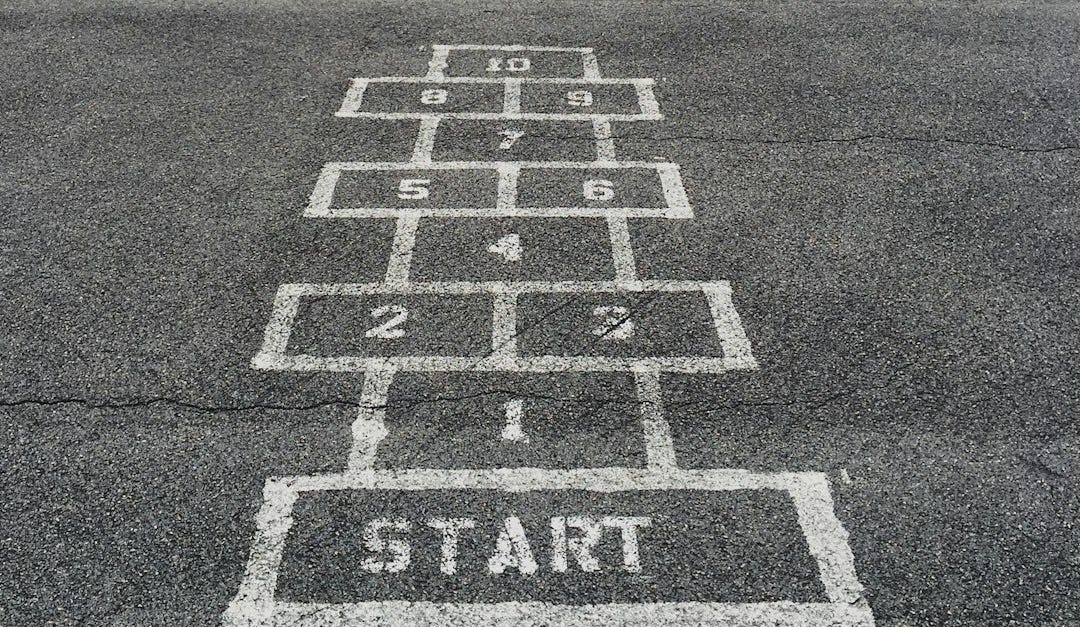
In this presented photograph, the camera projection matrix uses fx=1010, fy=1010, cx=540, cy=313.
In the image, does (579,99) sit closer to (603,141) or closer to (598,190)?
(603,141)

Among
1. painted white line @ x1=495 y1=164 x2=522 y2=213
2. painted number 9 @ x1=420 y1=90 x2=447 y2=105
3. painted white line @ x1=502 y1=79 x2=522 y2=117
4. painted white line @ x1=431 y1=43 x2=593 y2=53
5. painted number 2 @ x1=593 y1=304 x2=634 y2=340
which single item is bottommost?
painted number 2 @ x1=593 y1=304 x2=634 y2=340

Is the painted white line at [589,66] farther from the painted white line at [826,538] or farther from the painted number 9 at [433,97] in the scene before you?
the painted white line at [826,538]

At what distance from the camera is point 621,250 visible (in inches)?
240

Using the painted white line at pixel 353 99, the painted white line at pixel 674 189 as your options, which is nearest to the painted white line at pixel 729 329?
the painted white line at pixel 674 189

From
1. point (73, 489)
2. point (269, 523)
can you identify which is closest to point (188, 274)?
point (73, 489)

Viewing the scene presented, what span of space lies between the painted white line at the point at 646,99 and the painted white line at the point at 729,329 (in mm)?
2639

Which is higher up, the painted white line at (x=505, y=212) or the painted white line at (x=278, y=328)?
the painted white line at (x=505, y=212)

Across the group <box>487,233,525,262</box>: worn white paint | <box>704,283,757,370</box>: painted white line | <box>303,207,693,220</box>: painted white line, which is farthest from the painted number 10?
<box>704,283,757,370</box>: painted white line

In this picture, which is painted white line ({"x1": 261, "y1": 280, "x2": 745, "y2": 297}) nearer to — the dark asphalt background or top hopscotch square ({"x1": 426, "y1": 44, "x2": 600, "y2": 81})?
the dark asphalt background

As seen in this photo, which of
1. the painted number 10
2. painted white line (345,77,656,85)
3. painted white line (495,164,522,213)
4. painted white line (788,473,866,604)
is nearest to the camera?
painted white line (788,473,866,604)

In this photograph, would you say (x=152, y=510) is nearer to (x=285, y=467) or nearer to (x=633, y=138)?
(x=285, y=467)

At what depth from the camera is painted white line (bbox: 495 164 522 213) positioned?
6574mm

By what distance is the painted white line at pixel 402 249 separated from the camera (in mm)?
5820

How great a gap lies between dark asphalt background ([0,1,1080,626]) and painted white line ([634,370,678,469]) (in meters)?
0.07
